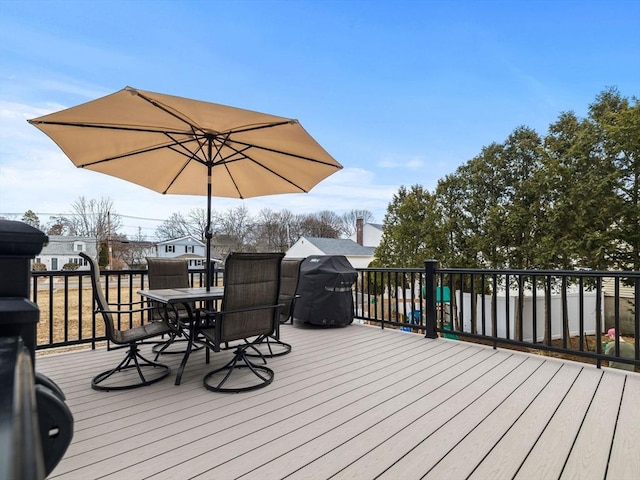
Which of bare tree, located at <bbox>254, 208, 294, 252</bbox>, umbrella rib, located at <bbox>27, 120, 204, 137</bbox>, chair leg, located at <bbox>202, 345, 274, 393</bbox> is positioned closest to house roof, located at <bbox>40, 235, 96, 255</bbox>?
bare tree, located at <bbox>254, 208, 294, 252</bbox>

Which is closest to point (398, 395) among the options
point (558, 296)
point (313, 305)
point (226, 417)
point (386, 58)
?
point (226, 417)

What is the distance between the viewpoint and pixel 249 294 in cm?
289

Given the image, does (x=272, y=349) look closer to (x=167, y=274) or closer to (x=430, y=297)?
(x=167, y=274)

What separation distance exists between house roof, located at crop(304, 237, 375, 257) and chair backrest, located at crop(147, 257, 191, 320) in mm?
18556

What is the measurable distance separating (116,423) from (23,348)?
7.09 ft

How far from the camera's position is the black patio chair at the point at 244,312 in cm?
274

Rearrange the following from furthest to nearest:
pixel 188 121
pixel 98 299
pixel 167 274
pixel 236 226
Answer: pixel 236 226 < pixel 167 274 < pixel 188 121 < pixel 98 299

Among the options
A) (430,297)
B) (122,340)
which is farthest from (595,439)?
(122,340)

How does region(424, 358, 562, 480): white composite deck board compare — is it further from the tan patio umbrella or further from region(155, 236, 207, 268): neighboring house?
region(155, 236, 207, 268): neighboring house

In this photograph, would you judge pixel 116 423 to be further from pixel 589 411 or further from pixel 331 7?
pixel 331 7

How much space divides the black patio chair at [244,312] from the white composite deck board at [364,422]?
0.17 metres

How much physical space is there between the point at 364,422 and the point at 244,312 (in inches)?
49.3

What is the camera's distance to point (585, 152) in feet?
34.5

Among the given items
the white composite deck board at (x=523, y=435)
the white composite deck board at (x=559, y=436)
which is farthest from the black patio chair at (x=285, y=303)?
the white composite deck board at (x=559, y=436)
